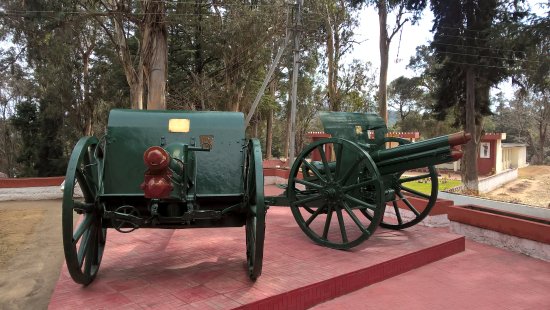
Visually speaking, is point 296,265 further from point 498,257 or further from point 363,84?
point 363,84

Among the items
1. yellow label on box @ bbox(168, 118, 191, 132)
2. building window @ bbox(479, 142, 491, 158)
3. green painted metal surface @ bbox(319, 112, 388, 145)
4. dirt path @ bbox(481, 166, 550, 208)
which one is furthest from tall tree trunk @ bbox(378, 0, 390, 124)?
building window @ bbox(479, 142, 491, 158)

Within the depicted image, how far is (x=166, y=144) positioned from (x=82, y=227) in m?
1.15

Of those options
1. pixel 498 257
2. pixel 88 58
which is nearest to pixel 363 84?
pixel 88 58

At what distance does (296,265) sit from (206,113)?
199 centimetres

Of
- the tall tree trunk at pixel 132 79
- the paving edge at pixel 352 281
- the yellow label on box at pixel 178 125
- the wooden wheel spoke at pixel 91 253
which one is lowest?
the paving edge at pixel 352 281

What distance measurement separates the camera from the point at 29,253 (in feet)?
23.2

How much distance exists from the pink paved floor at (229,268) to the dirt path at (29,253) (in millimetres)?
889

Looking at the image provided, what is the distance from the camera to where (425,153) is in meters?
5.53

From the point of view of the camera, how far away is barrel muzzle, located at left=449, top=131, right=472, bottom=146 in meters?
5.14

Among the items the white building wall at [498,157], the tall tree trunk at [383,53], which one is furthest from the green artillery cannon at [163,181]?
the white building wall at [498,157]

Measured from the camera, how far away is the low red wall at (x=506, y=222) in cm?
636

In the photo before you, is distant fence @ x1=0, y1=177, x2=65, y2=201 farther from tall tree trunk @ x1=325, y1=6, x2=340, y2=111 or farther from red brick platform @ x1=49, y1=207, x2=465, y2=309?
tall tree trunk @ x1=325, y1=6, x2=340, y2=111

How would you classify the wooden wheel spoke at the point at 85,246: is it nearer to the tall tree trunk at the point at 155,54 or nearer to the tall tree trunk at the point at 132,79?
the tall tree trunk at the point at 155,54

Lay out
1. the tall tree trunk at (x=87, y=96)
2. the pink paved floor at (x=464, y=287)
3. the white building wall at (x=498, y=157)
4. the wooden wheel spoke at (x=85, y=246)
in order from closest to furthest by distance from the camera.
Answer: the wooden wheel spoke at (x=85, y=246) < the pink paved floor at (x=464, y=287) < the tall tree trunk at (x=87, y=96) < the white building wall at (x=498, y=157)
